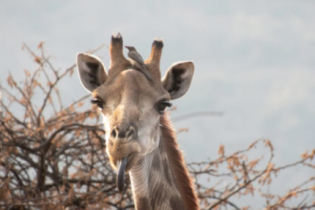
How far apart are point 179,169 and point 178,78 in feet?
3.27

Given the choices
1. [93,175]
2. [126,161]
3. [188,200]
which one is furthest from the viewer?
[93,175]

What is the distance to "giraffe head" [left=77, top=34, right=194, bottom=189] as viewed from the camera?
5027mm

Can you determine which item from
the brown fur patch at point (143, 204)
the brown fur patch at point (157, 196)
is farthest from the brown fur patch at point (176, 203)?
the brown fur patch at point (143, 204)

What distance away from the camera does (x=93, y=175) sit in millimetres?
9961

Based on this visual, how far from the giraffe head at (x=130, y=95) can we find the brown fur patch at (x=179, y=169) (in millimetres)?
407

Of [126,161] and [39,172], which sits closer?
[126,161]

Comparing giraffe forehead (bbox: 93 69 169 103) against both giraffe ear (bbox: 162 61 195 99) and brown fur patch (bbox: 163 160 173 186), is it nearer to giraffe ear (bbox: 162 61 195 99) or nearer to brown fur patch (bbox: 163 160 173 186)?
giraffe ear (bbox: 162 61 195 99)

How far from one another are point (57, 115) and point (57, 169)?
99 cm

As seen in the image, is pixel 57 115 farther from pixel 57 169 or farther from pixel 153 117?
pixel 153 117

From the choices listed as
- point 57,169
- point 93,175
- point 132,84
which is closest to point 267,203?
point 93,175

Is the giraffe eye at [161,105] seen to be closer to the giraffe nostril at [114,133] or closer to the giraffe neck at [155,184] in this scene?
the giraffe neck at [155,184]

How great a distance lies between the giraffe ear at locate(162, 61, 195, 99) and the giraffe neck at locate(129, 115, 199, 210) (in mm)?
394

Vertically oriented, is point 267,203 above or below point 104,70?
below

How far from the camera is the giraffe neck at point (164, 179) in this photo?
5.72m
